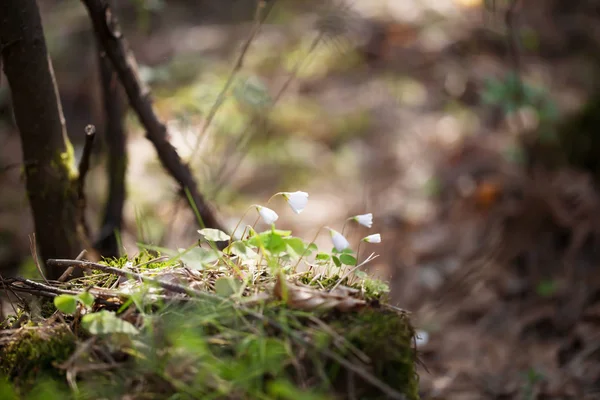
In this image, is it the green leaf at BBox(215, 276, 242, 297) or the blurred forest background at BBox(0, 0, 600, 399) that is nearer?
the green leaf at BBox(215, 276, 242, 297)

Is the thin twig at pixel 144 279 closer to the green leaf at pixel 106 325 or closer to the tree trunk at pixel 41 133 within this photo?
the green leaf at pixel 106 325

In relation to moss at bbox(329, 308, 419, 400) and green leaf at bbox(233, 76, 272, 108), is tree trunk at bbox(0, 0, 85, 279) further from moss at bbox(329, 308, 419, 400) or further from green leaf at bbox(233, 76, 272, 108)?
moss at bbox(329, 308, 419, 400)

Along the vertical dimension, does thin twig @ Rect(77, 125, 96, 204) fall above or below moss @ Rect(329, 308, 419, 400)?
above

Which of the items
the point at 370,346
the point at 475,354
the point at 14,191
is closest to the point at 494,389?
the point at 475,354

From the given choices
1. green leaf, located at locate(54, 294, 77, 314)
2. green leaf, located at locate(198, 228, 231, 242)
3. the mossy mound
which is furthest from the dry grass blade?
green leaf, located at locate(54, 294, 77, 314)

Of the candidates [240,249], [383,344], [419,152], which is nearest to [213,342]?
[240,249]

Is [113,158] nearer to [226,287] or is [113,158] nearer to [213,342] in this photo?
[226,287]

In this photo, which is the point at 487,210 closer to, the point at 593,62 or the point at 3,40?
the point at 593,62
